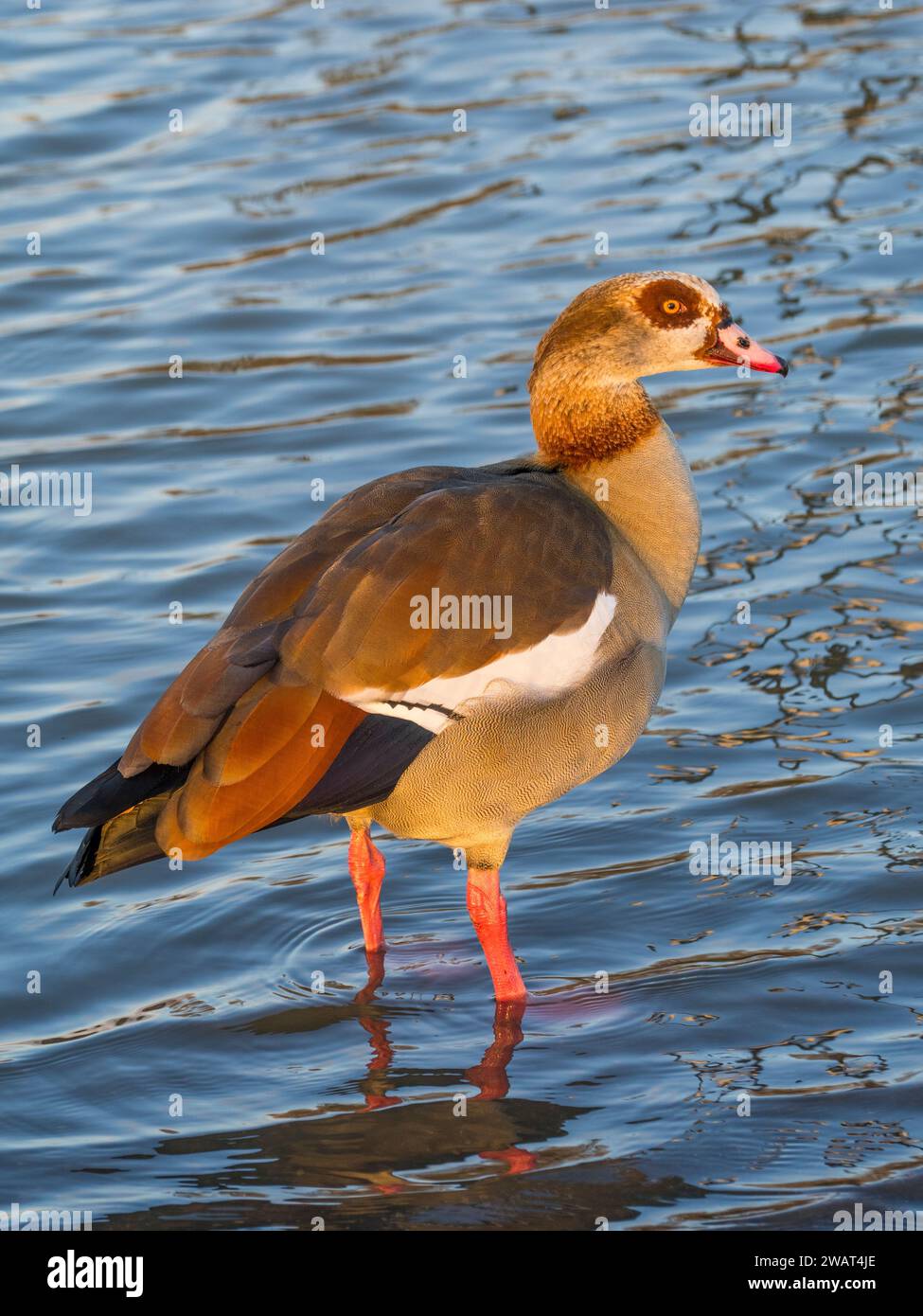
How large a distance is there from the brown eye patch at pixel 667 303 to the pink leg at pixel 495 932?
71.5 inches

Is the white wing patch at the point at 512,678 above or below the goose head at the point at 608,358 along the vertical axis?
below

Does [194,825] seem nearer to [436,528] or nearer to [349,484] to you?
[436,528]

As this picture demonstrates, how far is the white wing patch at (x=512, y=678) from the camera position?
216 inches

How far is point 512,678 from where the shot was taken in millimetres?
5621

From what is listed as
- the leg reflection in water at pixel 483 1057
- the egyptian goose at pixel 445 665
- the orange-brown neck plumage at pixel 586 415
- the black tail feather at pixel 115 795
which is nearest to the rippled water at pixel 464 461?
the leg reflection in water at pixel 483 1057

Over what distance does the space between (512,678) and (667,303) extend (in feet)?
4.82

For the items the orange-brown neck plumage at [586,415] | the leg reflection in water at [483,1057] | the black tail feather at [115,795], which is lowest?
the leg reflection in water at [483,1057]

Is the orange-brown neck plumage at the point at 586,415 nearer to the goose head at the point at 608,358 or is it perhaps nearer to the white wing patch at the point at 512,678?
the goose head at the point at 608,358

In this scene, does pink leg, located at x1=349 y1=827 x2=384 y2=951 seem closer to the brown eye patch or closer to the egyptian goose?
the egyptian goose

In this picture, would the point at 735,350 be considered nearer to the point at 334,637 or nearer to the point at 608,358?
the point at 608,358

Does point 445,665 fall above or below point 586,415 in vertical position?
below

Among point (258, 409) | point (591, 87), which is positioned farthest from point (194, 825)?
point (591, 87)

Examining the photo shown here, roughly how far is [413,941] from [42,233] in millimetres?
6844

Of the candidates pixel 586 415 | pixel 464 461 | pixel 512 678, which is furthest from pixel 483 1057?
pixel 464 461
